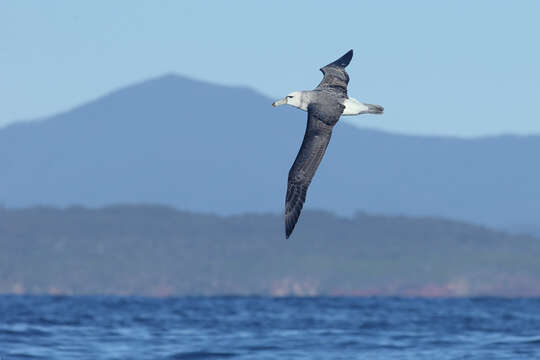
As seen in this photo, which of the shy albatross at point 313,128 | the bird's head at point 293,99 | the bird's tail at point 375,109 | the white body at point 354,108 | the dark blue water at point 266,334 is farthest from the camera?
the dark blue water at point 266,334

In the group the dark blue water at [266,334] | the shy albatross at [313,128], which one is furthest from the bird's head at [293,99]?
the dark blue water at [266,334]

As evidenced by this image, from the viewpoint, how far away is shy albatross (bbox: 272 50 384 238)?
994 inches

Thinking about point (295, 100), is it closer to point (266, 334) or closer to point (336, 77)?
point (336, 77)

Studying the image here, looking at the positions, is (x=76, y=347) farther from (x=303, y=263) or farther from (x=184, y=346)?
(x=303, y=263)

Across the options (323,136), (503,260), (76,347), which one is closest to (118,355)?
(76,347)

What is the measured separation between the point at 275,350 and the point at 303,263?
154522 mm

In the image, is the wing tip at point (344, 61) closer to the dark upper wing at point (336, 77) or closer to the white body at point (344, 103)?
the dark upper wing at point (336, 77)

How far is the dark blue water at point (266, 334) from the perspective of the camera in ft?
136

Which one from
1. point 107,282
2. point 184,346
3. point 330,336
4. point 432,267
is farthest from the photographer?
point 432,267

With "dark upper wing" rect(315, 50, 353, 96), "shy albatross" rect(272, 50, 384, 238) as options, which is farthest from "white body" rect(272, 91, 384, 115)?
"dark upper wing" rect(315, 50, 353, 96)

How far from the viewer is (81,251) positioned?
19988 centimetres

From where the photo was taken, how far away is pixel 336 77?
94.0ft

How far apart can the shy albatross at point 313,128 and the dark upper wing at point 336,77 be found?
60 centimetres

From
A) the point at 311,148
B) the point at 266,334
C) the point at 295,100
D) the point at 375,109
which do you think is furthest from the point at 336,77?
the point at 266,334
